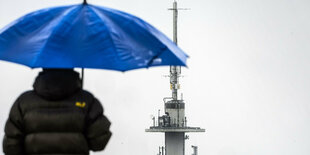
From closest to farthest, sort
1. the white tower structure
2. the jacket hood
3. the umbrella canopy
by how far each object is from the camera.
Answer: the jacket hood → the umbrella canopy → the white tower structure

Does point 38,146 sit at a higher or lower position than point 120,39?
lower

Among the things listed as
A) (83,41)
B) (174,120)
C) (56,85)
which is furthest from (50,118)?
(174,120)

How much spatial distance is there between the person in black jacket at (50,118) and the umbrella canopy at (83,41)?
0.96 ft

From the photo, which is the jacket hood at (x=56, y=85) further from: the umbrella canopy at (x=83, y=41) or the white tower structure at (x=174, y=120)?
the white tower structure at (x=174, y=120)

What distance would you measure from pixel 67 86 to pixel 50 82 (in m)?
0.24

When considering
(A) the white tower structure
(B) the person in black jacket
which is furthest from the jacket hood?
(A) the white tower structure

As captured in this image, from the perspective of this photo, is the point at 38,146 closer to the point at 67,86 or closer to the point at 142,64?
the point at 67,86

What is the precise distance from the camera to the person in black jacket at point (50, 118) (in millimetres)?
11359

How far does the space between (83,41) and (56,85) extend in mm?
752

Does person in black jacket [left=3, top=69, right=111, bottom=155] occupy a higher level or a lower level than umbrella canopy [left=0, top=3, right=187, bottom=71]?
lower

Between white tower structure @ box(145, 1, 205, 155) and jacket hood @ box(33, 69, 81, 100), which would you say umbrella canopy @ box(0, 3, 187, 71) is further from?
white tower structure @ box(145, 1, 205, 155)

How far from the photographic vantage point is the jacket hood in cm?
1134

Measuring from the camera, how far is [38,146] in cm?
1139

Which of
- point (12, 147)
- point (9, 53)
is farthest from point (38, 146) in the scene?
point (9, 53)
